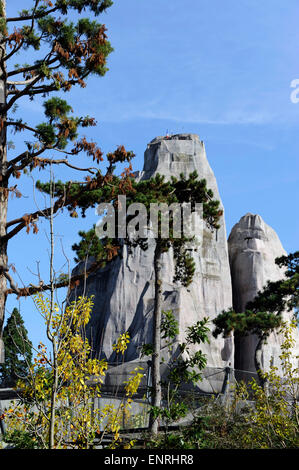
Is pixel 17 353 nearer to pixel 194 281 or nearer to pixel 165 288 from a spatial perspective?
pixel 165 288

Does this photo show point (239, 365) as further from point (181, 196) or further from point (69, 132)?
point (69, 132)

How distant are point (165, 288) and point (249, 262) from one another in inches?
279

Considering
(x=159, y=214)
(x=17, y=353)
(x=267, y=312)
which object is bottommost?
(x=17, y=353)

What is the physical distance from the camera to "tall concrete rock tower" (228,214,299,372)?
32.5 metres

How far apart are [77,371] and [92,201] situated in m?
6.73

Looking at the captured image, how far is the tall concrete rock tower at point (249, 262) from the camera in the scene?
32531mm

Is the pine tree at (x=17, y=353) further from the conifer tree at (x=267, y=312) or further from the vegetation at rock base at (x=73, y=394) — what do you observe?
the conifer tree at (x=267, y=312)

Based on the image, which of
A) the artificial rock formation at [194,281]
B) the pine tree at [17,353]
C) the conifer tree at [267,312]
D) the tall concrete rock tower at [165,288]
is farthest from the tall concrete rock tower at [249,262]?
the pine tree at [17,353]

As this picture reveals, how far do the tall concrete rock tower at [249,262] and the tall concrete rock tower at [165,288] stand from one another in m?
1.55

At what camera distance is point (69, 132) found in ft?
39.5

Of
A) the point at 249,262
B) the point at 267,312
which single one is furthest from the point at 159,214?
the point at 249,262

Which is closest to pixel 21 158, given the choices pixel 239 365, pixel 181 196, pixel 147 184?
pixel 147 184

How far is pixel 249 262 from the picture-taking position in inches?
1334

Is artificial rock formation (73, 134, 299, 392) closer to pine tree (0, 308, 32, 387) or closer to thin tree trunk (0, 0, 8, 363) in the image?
pine tree (0, 308, 32, 387)
